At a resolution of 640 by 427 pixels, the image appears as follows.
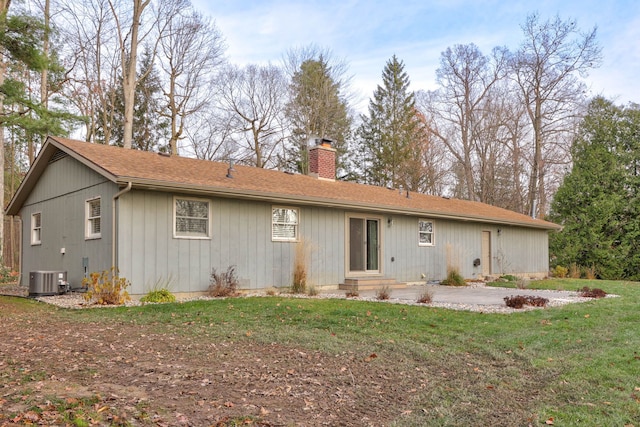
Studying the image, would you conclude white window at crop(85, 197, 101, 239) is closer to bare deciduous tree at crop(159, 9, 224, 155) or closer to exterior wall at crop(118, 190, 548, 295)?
exterior wall at crop(118, 190, 548, 295)

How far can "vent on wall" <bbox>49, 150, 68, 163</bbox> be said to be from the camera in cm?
1206

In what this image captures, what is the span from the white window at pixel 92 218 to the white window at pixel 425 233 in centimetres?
906

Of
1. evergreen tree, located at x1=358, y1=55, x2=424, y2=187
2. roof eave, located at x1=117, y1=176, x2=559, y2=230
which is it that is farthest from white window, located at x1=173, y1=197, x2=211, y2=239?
evergreen tree, located at x1=358, y1=55, x2=424, y2=187

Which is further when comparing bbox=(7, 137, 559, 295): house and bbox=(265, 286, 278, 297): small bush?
bbox=(265, 286, 278, 297): small bush

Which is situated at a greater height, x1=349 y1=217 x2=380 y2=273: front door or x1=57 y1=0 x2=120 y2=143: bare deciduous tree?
x1=57 y1=0 x2=120 y2=143: bare deciduous tree

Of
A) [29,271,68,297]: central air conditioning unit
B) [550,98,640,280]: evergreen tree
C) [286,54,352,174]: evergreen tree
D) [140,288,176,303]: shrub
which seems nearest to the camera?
[140,288,176,303]: shrub

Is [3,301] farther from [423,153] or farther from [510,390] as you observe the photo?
[423,153]

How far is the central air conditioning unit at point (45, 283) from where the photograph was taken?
10.2 metres

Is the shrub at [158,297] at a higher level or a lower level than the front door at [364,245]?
lower

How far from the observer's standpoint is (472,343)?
5.88m

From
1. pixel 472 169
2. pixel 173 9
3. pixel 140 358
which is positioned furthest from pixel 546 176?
pixel 140 358

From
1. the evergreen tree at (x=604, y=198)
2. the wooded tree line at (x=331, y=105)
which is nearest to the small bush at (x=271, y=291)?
the wooded tree line at (x=331, y=105)

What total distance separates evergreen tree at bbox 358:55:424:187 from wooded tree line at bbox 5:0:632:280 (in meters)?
0.07

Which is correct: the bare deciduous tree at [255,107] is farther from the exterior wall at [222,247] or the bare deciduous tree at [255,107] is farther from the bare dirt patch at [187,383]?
the bare dirt patch at [187,383]
